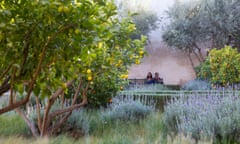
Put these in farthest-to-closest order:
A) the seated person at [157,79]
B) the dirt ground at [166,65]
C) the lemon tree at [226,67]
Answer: the dirt ground at [166,65]
the seated person at [157,79]
the lemon tree at [226,67]

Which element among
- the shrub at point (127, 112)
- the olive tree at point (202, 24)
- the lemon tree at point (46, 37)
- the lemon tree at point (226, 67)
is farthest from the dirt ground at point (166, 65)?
the lemon tree at point (46, 37)

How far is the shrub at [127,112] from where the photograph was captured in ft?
17.7

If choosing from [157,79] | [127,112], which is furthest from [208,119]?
[157,79]

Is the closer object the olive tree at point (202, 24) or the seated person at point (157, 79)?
the olive tree at point (202, 24)

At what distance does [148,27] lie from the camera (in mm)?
14773

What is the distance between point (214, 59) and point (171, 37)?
363 cm

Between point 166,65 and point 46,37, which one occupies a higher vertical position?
point 166,65

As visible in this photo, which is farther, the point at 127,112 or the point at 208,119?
the point at 127,112

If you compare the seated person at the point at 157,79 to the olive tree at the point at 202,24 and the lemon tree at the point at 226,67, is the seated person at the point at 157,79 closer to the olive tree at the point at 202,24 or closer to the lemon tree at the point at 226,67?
the olive tree at the point at 202,24

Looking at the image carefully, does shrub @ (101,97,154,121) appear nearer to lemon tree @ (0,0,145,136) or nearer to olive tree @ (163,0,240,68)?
lemon tree @ (0,0,145,136)

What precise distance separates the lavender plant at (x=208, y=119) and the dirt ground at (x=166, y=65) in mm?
10501

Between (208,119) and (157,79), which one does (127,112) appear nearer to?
(208,119)

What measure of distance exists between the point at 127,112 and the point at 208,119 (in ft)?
6.70

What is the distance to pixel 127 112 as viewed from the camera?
5621 mm
